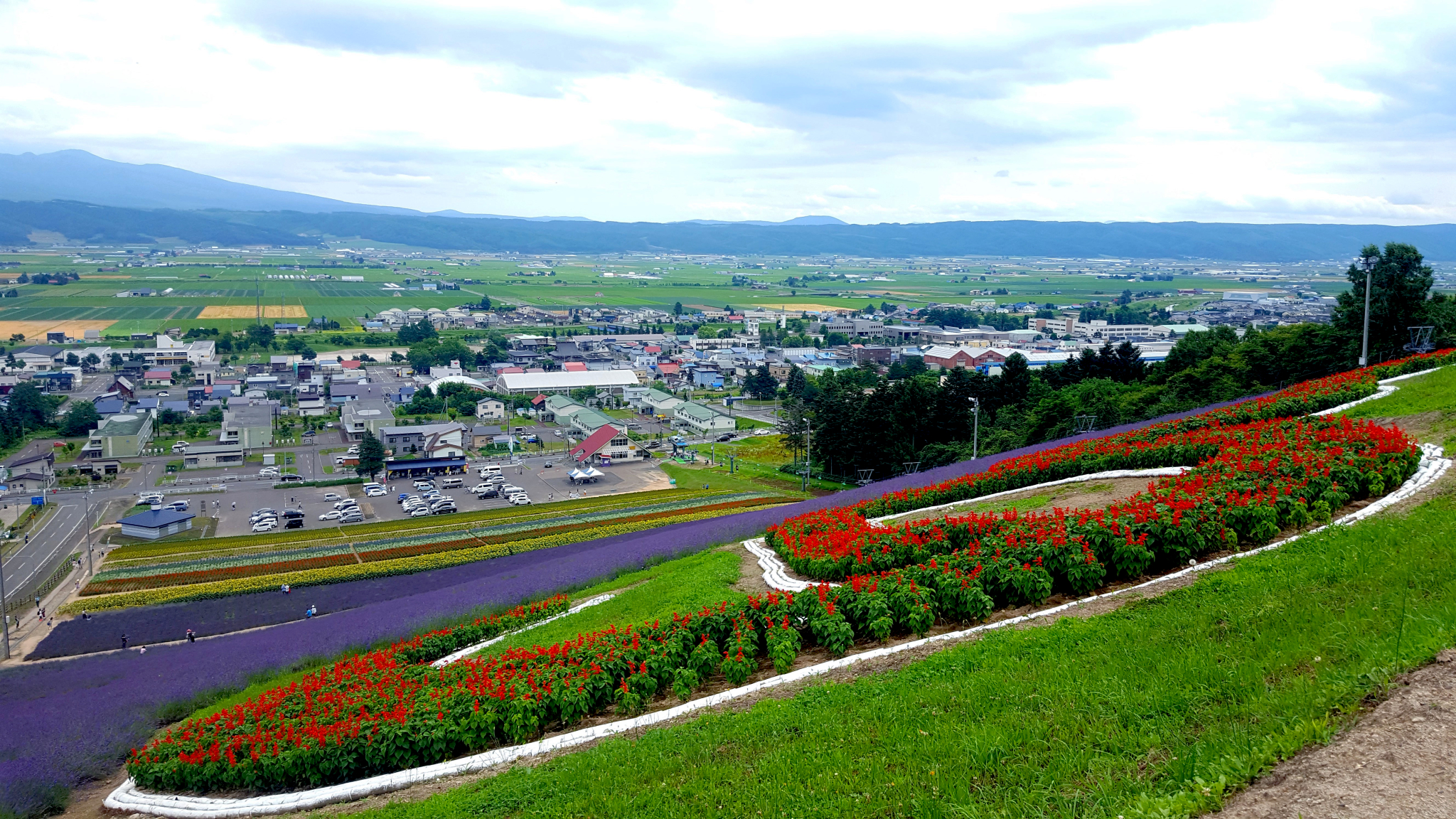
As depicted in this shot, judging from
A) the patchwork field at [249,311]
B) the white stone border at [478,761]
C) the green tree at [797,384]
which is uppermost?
the white stone border at [478,761]

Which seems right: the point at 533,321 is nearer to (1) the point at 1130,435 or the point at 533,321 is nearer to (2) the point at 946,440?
(2) the point at 946,440

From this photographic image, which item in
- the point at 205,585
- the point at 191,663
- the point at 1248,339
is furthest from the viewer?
the point at 1248,339

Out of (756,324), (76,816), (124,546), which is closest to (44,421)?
(124,546)

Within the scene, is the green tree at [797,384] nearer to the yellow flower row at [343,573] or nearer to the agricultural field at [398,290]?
the yellow flower row at [343,573]

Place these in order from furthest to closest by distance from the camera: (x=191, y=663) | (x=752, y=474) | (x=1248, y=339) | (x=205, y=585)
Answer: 1. (x=752, y=474)
2. (x=1248, y=339)
3. (x=205, y=585)
4. (x=191, y=663)

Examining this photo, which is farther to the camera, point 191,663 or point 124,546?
point 124,546

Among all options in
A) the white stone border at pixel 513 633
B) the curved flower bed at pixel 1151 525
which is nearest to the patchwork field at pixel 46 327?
the white stone border at pixel 513 633

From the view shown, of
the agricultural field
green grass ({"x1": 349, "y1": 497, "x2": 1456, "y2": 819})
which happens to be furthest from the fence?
the agricultural field
